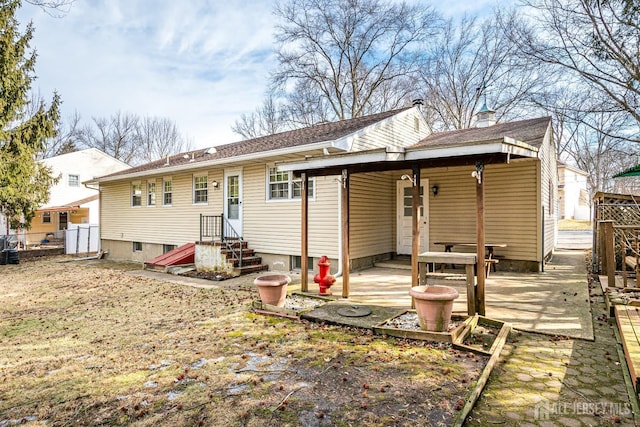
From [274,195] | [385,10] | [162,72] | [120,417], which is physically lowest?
[120,417]

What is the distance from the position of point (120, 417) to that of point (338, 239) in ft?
20.6

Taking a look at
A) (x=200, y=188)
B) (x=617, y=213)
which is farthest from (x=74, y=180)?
(x=617, y=213)

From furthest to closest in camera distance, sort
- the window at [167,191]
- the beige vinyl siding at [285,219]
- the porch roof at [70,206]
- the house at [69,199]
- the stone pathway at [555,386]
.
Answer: the house at [69,199], the porch roof at [70,206], the window at [167,191], the beige vinyl siding at [285,219], the stone pathway at [555,386]

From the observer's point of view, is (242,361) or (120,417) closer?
(120,417)

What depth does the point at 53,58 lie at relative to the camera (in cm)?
1334

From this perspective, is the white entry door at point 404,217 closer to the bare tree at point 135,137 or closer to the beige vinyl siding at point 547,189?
the beige vinyl siding at point 547,189

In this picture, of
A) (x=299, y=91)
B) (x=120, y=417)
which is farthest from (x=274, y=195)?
(x=299, y=91)

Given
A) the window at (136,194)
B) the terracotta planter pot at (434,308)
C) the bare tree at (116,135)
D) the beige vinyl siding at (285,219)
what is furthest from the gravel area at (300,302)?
the bare tree at (116,135)

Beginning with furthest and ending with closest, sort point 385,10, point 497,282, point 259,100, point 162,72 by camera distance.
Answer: point 259,100, point 385,10, point 162,72, point 497,282

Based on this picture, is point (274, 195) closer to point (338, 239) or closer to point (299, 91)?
point (338, 239)

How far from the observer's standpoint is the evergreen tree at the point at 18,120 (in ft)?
40.6

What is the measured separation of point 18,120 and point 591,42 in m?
19.4

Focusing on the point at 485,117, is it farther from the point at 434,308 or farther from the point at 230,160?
the point at 434,308

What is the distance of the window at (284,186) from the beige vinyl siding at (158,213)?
211 centimetres
